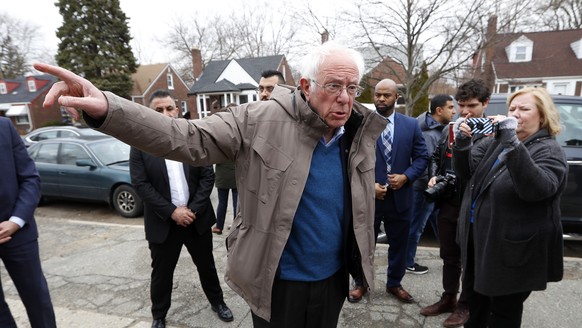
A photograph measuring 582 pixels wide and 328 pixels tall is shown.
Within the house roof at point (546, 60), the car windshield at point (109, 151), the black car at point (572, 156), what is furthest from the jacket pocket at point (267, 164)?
the house roof at point (546, 60)

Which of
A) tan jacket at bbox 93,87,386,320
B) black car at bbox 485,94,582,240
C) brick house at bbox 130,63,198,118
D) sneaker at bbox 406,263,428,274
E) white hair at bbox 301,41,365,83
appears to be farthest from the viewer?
brick house at bbox 130,63,198,118

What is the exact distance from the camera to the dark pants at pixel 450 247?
3043 millimetres

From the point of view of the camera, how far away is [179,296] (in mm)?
3566

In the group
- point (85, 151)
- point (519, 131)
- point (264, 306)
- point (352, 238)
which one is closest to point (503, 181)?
point (519, 131)

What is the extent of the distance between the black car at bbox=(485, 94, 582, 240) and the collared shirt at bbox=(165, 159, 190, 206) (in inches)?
181

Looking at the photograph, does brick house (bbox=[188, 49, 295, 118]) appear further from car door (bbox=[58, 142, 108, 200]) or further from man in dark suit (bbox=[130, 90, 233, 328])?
man in dark suit (bbox=[130, 90, 233, 328])

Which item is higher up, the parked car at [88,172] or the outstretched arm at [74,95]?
the outstretched arm at [74,95]

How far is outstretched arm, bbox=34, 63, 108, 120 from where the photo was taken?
1.17m

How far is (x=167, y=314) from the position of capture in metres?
3.24

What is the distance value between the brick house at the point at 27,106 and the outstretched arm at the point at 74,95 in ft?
119

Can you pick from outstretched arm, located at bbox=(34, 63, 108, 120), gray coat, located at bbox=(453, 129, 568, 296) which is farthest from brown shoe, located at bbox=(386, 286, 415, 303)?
outstretched arm, located at bbox=(34, 63, 108, 120)

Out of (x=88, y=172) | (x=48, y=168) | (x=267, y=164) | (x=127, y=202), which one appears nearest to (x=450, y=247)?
(x=267, y=164)

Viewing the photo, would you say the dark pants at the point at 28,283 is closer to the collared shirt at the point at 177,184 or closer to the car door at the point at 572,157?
the collared shirt at the point at 177,184

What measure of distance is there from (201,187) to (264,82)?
5.45 ft
